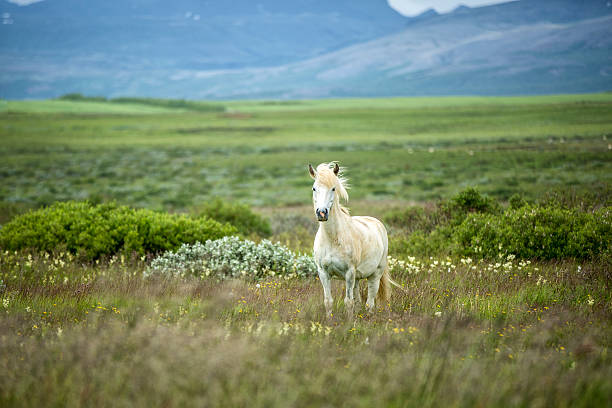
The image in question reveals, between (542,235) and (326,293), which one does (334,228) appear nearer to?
(326,293)

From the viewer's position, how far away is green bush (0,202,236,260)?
11836 mm

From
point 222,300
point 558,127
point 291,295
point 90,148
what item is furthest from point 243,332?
point 558,127

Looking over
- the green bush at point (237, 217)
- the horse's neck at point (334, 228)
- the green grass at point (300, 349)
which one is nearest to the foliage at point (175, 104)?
the green bush at point (237, 217)

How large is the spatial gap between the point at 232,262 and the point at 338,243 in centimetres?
389

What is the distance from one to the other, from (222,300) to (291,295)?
172 cm

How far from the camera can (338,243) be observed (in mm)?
6770

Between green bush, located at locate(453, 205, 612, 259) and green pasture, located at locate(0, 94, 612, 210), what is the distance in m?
10.4

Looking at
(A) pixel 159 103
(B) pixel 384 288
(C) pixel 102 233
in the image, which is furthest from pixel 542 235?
(A) pixel 159 103

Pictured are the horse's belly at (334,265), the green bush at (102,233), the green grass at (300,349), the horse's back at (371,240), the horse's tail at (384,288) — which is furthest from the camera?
the green bush at (102,233)

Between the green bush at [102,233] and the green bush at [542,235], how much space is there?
6.69 metres

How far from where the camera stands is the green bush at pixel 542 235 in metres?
10.3

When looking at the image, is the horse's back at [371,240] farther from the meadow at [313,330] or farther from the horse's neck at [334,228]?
the meadow at [313,330]

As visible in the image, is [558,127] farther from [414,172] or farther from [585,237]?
[585,237]

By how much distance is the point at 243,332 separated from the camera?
18.0ft
